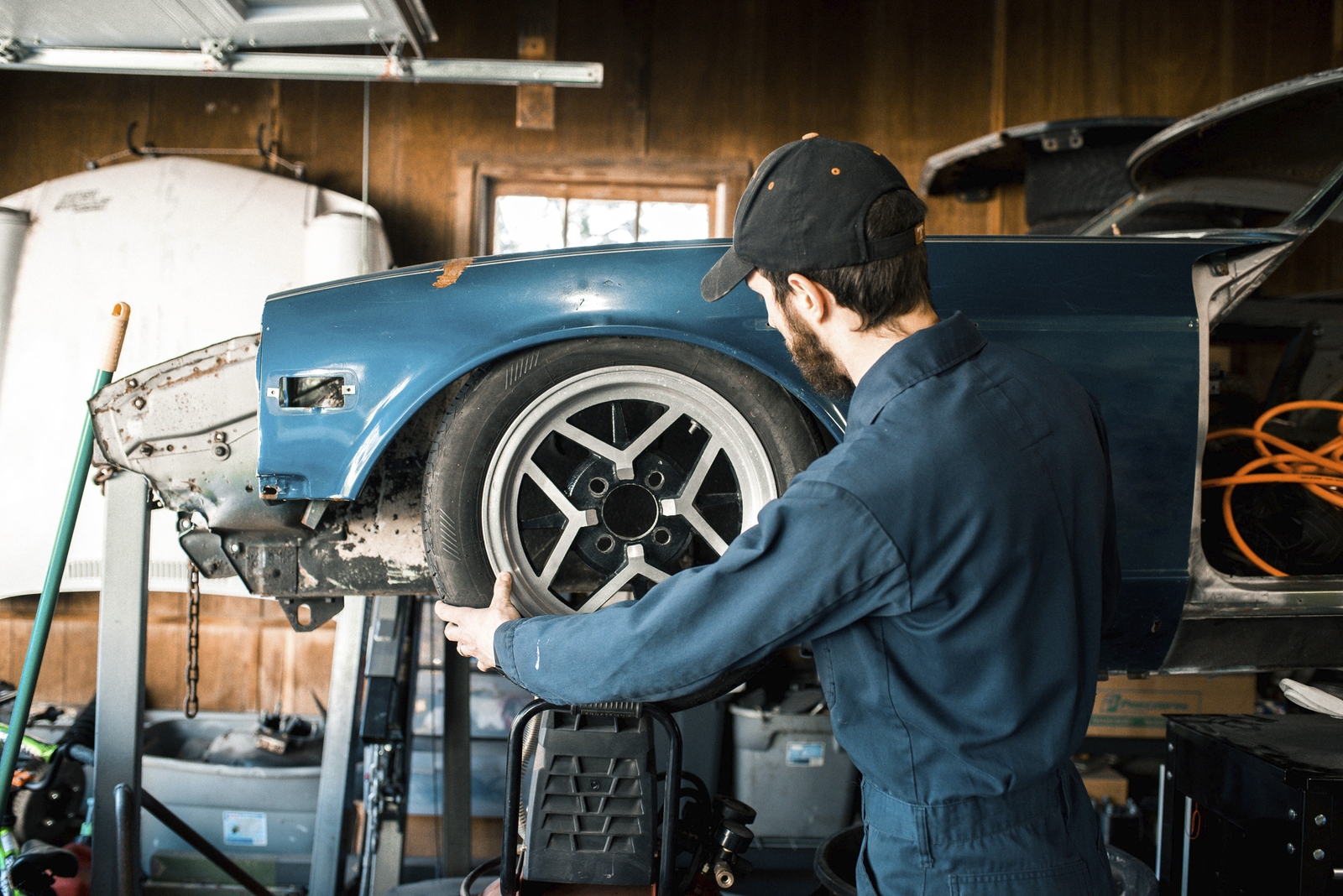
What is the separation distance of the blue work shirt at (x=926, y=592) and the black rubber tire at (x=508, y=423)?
0.57 m

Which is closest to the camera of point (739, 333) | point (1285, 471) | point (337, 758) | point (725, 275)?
point (725, 275)

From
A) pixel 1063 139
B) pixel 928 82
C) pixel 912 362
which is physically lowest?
pixel 912 362

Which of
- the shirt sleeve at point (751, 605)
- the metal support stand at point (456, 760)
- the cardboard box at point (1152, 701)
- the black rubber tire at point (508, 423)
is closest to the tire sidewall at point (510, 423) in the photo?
the black rubber tire at point (508, 423)

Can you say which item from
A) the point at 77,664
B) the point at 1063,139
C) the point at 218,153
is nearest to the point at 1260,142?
the point at 1063,139

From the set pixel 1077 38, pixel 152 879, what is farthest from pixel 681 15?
pixel 152 879

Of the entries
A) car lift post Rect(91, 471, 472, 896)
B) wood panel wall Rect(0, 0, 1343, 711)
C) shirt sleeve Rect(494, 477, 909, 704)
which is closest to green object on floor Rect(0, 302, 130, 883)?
car lift post Rect(91, 471, 472, 896)

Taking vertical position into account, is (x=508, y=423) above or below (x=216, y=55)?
below

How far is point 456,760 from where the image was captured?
2.55 metres

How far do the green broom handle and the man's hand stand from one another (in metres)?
1.29

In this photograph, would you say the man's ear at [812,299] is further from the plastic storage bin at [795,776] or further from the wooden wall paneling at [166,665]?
the wooden wall paneling at [166,665]

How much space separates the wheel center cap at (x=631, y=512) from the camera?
1643 mm

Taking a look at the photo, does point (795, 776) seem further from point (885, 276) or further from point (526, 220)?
point (526, 220)

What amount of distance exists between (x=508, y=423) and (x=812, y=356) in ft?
2.22

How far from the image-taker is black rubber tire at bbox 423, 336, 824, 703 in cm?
156
